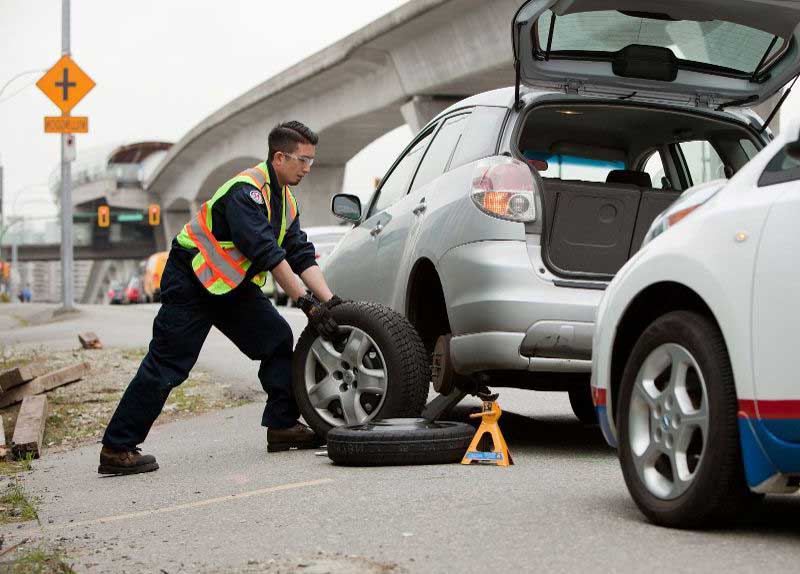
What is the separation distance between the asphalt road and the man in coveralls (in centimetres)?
21

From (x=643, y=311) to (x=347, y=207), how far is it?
13.0 ft

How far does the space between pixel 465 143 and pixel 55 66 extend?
20713mm

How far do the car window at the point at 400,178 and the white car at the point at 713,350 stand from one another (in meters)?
3.21

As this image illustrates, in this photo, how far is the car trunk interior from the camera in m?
6.96

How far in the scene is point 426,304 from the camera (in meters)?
7.58

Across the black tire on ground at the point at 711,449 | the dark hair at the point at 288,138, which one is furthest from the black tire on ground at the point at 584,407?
the black tire on ground at the point at 711,449

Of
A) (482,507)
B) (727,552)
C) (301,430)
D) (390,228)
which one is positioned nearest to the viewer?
(727,552)

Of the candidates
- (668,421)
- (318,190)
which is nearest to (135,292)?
(318,190)

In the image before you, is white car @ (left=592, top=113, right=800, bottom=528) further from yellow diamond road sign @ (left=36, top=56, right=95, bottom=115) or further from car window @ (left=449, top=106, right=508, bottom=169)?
yellow diamond road sign @ (left=36, top=56, right=95, bottom=115)

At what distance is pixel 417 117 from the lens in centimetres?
3456

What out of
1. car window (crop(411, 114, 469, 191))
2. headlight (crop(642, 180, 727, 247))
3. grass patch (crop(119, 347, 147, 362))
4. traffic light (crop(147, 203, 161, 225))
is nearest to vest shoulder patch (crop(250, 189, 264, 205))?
car window (crop(411, 114, 469, 191))

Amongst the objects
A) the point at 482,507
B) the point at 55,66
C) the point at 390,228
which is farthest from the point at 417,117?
the point at 482,507

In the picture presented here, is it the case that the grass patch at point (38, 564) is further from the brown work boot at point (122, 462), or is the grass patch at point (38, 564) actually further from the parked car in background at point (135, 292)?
the parked car in background at point (135, 292)

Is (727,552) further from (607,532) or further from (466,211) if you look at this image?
(466,211)
